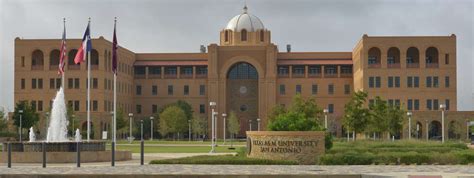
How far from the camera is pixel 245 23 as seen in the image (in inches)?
4134

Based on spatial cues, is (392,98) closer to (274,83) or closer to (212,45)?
(274,83)

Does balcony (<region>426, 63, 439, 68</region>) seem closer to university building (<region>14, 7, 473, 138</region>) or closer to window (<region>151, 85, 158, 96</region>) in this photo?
university building (<region>14, 7, 473, 138</region>)

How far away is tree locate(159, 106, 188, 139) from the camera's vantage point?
9400cm

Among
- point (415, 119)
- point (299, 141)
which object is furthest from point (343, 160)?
point (415, 119)

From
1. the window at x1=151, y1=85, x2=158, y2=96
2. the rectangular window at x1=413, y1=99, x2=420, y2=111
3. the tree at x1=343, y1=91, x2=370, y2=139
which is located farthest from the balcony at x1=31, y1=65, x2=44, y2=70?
the tree at x1=343, y1=91, x2=370, y2=139

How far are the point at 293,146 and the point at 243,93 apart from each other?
74.9 metres

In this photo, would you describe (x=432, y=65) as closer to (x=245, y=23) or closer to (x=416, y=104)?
(x=416, y=104)

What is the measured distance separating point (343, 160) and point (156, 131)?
76179mm

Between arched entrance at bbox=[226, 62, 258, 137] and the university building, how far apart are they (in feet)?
0.43

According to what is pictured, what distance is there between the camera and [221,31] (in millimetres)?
106375

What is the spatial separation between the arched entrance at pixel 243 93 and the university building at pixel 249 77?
0.43ft

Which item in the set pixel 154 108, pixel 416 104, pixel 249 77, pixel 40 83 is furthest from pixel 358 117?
pixel 154 108

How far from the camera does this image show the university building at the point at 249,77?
296 ft

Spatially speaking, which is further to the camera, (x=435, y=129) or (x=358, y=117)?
(x=435, y=129)
